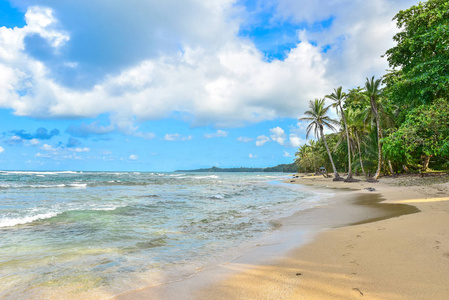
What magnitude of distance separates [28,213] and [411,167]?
1752 inches

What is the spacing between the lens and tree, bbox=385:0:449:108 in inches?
528

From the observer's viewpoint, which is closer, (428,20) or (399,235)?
(399,235)

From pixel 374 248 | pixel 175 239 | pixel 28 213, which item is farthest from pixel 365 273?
pixel 28 213

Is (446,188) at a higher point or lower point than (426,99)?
lower

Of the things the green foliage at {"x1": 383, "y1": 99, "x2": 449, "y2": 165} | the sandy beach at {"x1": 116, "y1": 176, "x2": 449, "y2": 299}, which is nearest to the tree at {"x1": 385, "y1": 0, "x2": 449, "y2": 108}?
the green foliage at {"x1": 383, "y1": 99, "x2": 449, "y2": 165}

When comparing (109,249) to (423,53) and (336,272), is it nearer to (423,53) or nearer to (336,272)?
(336,272)

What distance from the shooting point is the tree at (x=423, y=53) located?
44.0 feet

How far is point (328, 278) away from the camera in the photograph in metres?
3.44

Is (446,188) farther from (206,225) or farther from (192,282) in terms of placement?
(192,282)

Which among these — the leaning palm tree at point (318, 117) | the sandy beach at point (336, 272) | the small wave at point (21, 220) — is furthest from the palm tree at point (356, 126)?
the small wave at point (21, 220)

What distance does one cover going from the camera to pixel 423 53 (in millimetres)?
15883

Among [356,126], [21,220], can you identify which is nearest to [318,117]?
[356,126]

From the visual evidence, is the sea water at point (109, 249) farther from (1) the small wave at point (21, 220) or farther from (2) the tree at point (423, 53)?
(2) the tree at point (423, 53)

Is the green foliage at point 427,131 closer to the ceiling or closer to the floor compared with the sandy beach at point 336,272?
closer to the ceiling
